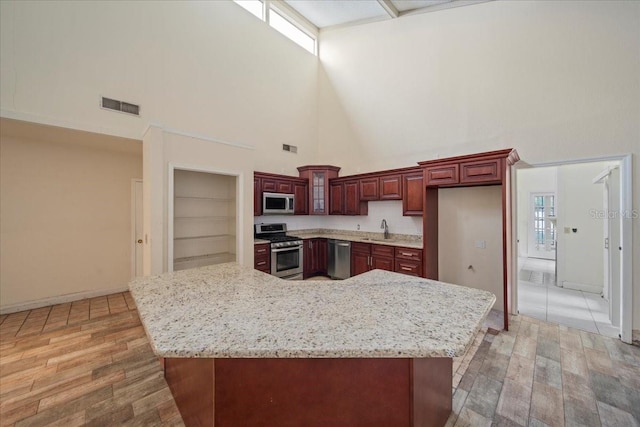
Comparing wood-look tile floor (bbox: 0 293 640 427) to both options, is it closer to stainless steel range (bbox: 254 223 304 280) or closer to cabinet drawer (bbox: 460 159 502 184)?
cabinet drawer (bbox: 460 159 502 184)

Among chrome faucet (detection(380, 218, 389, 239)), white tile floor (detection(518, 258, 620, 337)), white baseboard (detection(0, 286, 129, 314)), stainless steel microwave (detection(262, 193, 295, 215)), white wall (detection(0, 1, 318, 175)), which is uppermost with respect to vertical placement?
white wall (detection(0, 1, 318, 175))

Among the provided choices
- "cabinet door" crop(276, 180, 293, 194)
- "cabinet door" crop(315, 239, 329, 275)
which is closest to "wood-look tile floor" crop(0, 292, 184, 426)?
"cabinet door" crop(276, 180, 293, 194)

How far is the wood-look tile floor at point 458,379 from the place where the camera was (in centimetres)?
177

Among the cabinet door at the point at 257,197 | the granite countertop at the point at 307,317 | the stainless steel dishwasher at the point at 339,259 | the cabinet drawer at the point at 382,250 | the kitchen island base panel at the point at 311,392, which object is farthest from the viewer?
the stainless steel dishwasher at the point at 339,259

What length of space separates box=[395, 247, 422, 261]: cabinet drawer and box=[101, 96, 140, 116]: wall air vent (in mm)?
4583

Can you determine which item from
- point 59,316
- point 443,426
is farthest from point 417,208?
point 59,316

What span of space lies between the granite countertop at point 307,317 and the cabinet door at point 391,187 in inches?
114

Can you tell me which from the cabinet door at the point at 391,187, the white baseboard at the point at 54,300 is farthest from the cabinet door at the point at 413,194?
the white baseboard at the point at 54,300

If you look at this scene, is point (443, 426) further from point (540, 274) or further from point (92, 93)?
point (540, 274)

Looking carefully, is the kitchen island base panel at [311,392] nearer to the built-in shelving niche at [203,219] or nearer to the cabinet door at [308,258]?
the built-in shelving niche at [203,219]

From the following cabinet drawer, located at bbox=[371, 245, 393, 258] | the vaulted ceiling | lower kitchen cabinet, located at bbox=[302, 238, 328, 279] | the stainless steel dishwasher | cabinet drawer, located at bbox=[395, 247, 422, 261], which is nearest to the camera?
cabinet drawer, located at bbox=[395, 247, 422, 261]

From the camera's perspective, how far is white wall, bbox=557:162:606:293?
4.23 m

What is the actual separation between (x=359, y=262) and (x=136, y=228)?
4161 millimetres

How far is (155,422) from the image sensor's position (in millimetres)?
1712
